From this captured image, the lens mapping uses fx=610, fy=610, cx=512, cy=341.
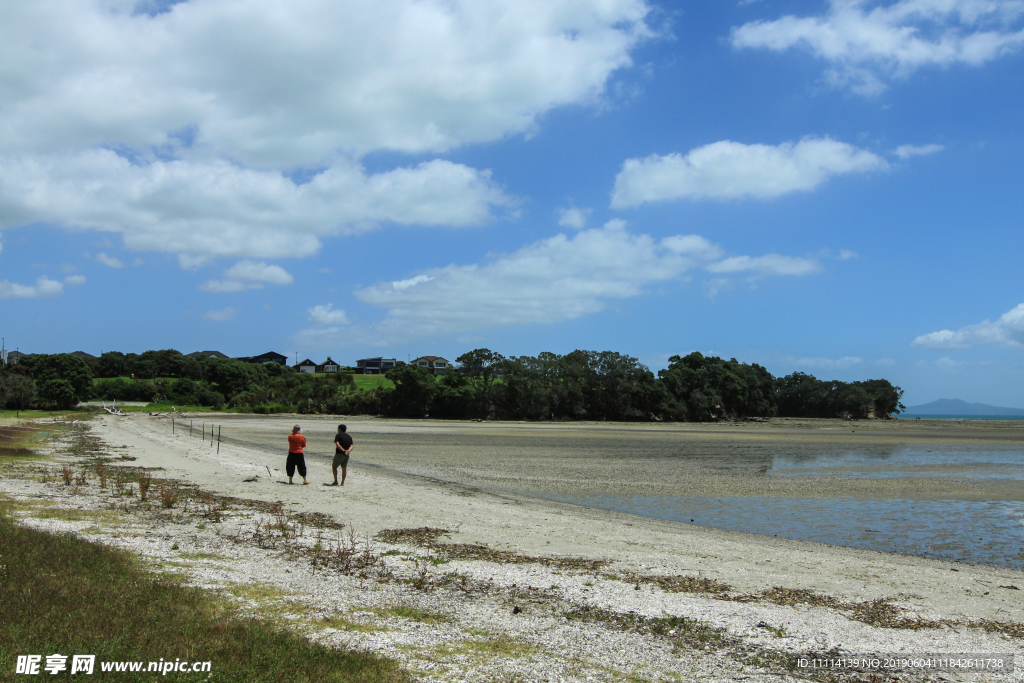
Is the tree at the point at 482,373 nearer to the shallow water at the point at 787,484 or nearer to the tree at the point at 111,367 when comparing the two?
the shallow water at the point at 787,484

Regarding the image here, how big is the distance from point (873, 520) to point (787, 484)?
26.8ft

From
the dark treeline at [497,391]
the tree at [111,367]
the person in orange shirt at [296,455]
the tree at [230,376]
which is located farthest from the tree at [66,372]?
the person in orange shirt at [296,455]

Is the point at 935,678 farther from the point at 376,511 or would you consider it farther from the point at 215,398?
the point at 215,398

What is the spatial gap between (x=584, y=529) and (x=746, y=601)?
6.22 metres

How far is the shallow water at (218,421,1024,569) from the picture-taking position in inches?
639

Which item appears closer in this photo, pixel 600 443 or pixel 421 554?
pixel 421 554

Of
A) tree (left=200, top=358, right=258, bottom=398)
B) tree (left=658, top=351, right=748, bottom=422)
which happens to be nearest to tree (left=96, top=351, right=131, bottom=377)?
tree (left=200, top=358, right=258, bottom=398)

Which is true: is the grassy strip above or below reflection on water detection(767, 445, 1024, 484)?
above

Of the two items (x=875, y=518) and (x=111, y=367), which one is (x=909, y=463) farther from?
(x=111, y=367)

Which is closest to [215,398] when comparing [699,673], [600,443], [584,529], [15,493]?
[600,443]

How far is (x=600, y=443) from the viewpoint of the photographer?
49.7 meters

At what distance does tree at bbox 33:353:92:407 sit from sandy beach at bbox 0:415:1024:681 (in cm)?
8962

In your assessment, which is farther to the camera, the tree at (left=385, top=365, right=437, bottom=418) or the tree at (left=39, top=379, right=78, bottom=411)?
the tree at (left=385, top=365, right=437, bottom=418)

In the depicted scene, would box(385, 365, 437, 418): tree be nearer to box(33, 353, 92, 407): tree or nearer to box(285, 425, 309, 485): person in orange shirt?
box(33, 353, 92, 407): tree
